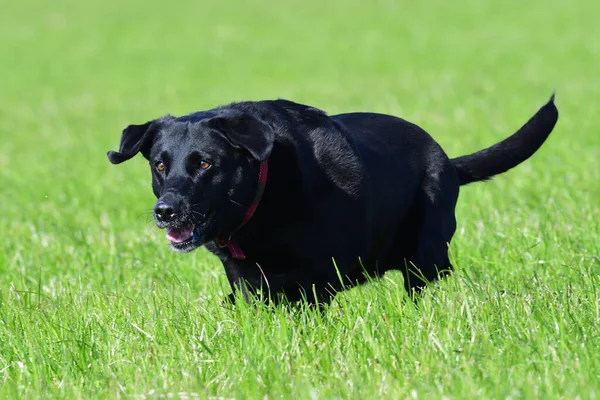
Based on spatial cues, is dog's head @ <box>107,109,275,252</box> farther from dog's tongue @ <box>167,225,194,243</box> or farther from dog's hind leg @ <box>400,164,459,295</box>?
dog's hind leg @ <box>400,164,459,295</box>

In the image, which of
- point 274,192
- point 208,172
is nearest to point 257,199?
point 274,192

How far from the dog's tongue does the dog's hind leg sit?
4.02ft

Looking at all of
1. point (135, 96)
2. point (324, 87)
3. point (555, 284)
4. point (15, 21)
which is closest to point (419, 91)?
point (324, 87)

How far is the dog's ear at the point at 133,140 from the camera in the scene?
4484mm

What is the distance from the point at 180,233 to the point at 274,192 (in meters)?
0.45

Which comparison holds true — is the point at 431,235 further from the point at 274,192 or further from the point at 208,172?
the point at 208,172

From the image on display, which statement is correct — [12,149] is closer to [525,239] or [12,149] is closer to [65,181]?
[65,181]

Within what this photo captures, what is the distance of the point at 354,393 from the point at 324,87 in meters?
17.0

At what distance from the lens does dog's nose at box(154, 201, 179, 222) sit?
4.07m

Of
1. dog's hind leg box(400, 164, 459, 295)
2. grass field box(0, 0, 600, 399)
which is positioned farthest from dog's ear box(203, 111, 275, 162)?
dog's hind leg box(400, 164, 459, 295)

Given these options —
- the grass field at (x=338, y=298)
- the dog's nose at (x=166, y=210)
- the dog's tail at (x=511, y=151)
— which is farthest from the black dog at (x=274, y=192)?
the dog's tail at (x=511, y=151)

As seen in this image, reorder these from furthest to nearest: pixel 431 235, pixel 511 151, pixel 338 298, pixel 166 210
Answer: pixel 511 151 < pixel 431 235 < pixel 338 298 < pixel 166 210

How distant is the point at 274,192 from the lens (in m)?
4.37

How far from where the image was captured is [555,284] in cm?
462
